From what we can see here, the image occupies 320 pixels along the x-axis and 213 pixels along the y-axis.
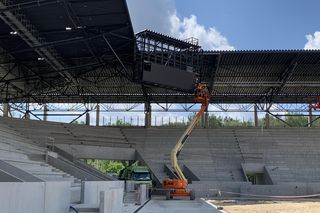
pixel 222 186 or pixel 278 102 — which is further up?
pixel 278 102

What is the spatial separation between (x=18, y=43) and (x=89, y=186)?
17.0 meters

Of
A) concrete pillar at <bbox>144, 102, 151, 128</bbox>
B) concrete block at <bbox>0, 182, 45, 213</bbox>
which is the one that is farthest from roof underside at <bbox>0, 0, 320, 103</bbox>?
concrete block at <bbox>0, 182, 45, 213</bbox>

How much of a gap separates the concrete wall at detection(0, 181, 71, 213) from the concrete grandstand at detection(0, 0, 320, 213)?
1.89 m

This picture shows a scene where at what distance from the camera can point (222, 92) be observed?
44.4 metres

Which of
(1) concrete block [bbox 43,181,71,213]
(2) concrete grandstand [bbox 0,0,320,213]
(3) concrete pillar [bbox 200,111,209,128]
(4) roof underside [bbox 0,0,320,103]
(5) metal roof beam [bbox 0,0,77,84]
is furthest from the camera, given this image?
(3) concrete pillar [bbox 200,111,209,128]

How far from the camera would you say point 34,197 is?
24.9ft

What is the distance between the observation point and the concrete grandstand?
24516 mm

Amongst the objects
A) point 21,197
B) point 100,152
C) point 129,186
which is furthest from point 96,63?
point 21,197

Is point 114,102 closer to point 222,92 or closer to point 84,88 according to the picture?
point 84,88

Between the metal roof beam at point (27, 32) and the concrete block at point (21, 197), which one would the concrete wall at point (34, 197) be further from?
the metal roof beam at point (27, 32)

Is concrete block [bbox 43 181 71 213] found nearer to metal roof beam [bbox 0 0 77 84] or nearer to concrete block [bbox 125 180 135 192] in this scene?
metal roof beam [bbox 0 0 77 84]

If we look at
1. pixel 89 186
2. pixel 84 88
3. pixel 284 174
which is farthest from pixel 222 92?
pixel 89 186

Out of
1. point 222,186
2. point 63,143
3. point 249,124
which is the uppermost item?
point 249,124

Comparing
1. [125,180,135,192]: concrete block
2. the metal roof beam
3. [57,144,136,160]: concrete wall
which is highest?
the metal roof beam
